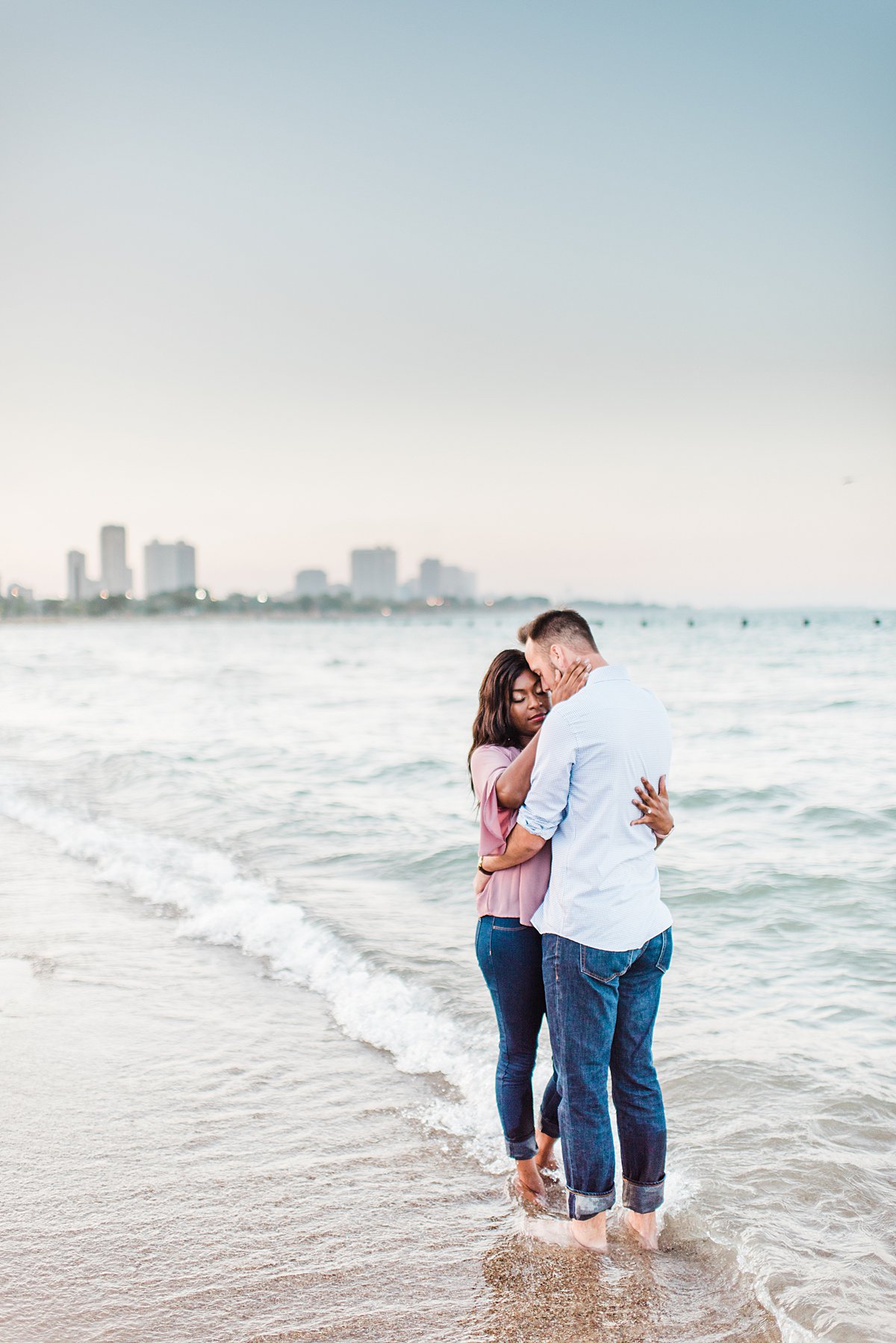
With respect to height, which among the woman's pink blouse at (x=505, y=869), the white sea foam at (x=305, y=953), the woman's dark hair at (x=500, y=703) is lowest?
the white sea foam at (x=305, y=953)

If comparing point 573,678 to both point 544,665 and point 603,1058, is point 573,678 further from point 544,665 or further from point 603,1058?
point 603,1058

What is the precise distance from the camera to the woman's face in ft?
11.0

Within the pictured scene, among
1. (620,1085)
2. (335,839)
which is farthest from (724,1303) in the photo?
(335,839)

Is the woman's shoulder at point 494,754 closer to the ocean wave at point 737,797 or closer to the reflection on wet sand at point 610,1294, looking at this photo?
the reflection on wet sand at point 610,1294

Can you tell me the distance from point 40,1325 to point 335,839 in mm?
7390

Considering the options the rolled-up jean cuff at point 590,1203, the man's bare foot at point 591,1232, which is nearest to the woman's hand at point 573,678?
the rolled-up jean cuff at point 590,1203

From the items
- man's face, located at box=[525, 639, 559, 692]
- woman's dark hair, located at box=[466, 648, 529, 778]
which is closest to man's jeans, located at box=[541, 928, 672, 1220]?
woman's dark hair, located at box=[466, 648, 529, 778]

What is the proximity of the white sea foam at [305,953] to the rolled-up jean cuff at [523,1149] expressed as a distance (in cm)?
40

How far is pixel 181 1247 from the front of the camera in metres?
3.27

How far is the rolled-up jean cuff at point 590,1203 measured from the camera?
3.21m

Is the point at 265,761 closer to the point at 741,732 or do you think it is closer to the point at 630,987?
the point at 741,732

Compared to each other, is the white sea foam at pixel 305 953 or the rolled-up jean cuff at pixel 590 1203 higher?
the rolled-up jean cuff at pixel 590 1203

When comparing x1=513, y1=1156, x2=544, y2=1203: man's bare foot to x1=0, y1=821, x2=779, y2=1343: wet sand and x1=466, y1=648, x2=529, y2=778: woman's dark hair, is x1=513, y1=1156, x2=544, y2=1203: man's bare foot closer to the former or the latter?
x1=0, y1=821, x2=779, y2=1343: wet sand

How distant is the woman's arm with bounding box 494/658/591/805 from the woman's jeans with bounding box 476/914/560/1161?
0.31m
